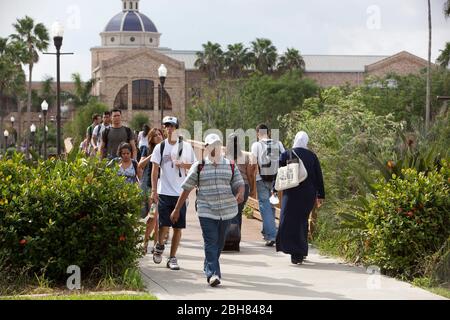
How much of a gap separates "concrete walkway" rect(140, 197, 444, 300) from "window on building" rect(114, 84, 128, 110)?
8761 centimetres

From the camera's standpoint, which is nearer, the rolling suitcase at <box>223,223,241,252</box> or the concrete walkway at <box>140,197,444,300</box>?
the concrete walkway at <box>140,197,444,300</box>

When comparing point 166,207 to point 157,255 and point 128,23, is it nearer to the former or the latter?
point 157,255

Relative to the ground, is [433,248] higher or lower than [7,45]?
lower

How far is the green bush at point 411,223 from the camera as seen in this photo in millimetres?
10266

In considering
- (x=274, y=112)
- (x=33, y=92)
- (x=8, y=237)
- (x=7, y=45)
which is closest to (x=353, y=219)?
(x=8, y=237)

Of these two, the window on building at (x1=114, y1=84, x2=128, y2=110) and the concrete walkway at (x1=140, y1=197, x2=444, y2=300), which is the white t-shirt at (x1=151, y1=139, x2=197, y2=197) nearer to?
the concrete walkway at (x1=140, y1=197, x2=444, y2=300)

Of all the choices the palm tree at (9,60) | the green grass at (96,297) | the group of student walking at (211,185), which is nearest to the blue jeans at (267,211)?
the group of student walking at (211,185)

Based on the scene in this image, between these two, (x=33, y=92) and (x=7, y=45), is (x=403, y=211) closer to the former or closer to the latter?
(x=7, y=45)

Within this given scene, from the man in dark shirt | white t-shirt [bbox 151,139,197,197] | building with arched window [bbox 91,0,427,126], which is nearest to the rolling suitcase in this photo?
white t-shirt [bbox 151,139,197,197]

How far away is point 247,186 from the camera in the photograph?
12852 mm

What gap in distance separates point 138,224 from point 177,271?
3.29 ft

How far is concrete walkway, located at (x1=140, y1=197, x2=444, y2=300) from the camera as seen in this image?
29.8 ft

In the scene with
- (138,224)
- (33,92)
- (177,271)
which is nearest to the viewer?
(138,224)

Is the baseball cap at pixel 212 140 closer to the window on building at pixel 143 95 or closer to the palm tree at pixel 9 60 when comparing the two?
the palm tree at pixel 9 60
